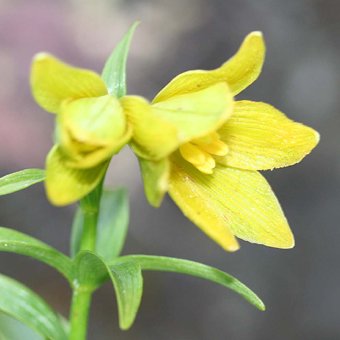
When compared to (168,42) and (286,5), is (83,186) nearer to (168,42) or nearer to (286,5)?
(168,42)

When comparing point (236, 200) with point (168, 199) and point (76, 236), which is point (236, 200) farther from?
point (168, 199)

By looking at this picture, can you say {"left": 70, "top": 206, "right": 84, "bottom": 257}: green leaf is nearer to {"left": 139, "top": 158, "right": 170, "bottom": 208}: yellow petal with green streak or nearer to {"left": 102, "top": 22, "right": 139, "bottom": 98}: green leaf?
{"left": 102, "top": 22, "right": 139, "bottom": 98}: green leaf

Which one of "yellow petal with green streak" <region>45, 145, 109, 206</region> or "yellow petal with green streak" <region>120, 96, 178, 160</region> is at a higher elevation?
"yellow petal with green streak" <region>120, 96, 178, 160</region>

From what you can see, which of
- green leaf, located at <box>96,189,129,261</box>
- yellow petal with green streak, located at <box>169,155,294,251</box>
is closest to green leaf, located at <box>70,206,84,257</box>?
green leaf, located at <box>96,189,129,261</box>

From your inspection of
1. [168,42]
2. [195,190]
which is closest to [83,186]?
[195,190]

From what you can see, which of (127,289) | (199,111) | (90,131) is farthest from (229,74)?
(127,289)

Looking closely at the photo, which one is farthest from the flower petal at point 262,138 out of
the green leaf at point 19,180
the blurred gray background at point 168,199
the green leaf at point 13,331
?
the blurred gray background at point 168,199
